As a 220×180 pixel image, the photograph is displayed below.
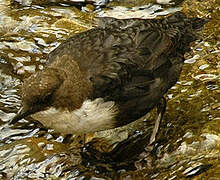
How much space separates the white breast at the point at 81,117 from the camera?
432cm

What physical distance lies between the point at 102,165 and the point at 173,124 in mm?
719

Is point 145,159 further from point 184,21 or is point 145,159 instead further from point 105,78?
point 184,21

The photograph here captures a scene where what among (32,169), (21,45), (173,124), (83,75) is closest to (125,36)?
(83,75)

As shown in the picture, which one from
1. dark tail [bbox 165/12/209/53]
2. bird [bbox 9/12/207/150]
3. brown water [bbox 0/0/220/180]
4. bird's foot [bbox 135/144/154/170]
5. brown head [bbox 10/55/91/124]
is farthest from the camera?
dark tail [bbox 165/12/209/53]

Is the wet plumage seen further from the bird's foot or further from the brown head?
the bird's foot

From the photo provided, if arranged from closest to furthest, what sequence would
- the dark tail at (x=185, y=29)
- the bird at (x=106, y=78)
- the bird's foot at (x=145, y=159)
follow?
the bird at (x=106, y=78) < the bird's foot at (x=145, y=159) < the dark tail at (x=185, y=29)

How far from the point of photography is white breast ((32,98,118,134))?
432cm

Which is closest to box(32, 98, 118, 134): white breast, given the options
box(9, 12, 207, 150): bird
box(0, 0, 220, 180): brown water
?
box(9, 12, 207, 150): bird

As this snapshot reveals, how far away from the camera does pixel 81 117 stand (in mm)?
4324

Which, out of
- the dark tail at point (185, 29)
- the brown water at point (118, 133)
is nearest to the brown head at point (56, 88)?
the brown water at point (118, 133)

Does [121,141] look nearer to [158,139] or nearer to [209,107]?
[158,139]

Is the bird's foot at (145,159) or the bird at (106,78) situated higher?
the bird at (106,78)

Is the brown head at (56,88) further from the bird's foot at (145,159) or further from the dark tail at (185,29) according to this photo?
the dark tail at (185,29)

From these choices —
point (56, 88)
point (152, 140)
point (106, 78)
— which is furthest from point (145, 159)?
point (56, 88)
